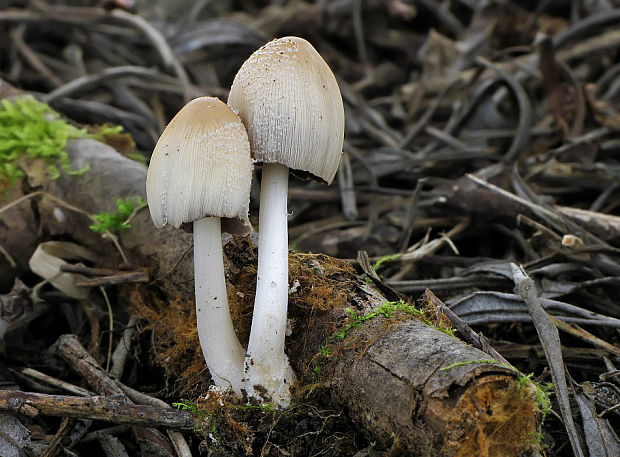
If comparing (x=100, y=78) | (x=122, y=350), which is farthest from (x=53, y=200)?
(x=100, y=78)

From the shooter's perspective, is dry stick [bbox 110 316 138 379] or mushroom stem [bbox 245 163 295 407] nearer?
mushroom stem [bbox 245 163 295 407]

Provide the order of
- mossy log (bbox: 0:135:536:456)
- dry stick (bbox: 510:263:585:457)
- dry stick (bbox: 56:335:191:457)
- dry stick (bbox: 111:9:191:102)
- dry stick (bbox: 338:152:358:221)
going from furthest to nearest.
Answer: dry stick (bbox: 111:9:191:102)
dry stick (bbox: 338:152:358:221)
dry stick (bbox: 56:335:191:457)
dry stick (bbox: 510:263:585:457)
mossy log (bbox: 0:135:536:456)

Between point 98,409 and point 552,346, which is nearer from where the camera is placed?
point 552,346

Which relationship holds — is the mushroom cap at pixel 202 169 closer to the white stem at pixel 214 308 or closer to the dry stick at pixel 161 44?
the white stem at pixel 214 308

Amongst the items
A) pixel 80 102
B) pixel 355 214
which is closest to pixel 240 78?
pixel 355 214

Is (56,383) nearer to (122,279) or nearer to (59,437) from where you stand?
(59,437)

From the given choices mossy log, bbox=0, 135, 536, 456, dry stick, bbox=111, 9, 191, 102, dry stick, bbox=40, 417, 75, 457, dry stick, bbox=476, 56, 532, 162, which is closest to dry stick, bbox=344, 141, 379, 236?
dry stick, bbox=476, 56, 532, 162

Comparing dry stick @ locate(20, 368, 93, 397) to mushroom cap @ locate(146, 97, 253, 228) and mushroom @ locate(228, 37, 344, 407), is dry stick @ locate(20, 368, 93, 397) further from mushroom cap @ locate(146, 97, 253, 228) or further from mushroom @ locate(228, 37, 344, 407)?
mushroom cap @ locate(146, 97, 253, 228)
